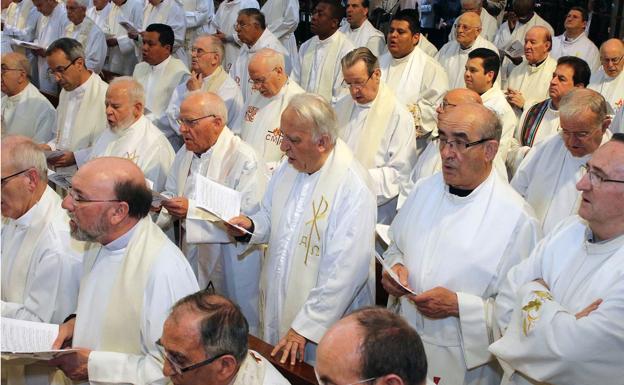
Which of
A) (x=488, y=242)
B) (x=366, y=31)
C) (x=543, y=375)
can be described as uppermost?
(x=366, y=31)

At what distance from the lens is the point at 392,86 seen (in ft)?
25.7

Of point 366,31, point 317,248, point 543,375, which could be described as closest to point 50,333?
point 317,248

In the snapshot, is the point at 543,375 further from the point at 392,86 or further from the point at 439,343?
the point at 392,86

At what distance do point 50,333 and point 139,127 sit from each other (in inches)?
116

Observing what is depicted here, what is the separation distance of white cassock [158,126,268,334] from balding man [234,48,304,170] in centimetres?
82

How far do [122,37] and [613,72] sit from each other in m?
6.55

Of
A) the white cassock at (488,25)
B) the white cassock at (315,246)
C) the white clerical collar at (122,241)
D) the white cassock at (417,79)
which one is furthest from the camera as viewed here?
the white cassock at (488,25)

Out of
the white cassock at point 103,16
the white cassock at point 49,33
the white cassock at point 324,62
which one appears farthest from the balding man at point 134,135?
the white cassock at point 103,16

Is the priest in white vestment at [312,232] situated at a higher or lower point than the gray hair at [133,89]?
lower

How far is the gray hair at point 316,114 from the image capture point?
417 cm

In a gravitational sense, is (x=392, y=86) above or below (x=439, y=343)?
above

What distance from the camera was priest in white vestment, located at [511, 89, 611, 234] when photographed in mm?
4492

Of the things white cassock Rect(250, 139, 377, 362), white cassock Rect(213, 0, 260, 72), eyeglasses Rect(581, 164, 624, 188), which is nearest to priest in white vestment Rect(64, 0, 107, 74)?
white cassock Rect(213, 0, 260, 72)

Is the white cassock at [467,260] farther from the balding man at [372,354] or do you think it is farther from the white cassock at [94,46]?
the white cassock at [94,46]
